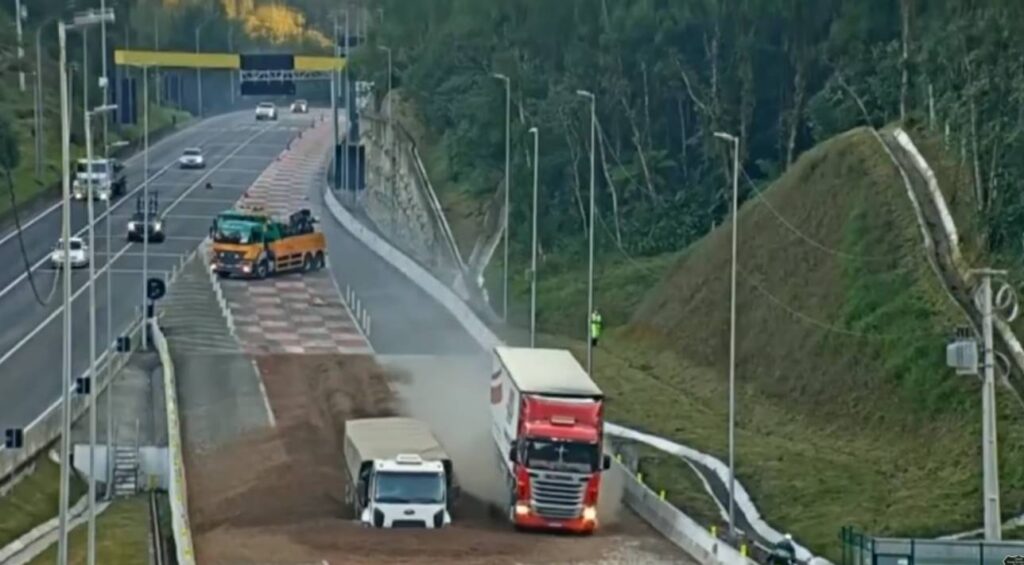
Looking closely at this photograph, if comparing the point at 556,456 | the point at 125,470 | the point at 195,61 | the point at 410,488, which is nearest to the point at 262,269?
Answer: the point at 125,470

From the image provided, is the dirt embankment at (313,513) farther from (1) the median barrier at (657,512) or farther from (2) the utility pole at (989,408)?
(2) the utility pole at (989,408)

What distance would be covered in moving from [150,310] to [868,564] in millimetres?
42099

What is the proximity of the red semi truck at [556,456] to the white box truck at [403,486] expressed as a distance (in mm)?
1430

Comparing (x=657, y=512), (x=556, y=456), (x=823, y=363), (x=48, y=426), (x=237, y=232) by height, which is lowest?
(x=48, y=426)

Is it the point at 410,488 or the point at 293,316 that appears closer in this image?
the point at 410,488

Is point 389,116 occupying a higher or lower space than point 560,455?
higher

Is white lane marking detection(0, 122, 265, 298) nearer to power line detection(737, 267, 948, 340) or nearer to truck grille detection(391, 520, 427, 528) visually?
power line detection(737, 267, 948, 340)

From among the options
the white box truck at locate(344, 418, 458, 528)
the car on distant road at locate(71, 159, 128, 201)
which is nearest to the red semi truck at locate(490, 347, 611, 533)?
the white box truck at locate(344, 418, 458, 528)

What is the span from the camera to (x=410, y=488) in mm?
47281

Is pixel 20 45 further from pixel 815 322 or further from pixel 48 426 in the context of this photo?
pixel 815 322

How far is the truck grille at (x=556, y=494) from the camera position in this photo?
152 feet

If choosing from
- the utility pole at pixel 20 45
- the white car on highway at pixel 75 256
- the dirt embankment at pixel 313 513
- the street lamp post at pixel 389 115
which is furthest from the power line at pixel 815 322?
the utility pole at pixel 20 45

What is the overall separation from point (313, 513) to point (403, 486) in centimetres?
291

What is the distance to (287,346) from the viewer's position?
72.4 metres
